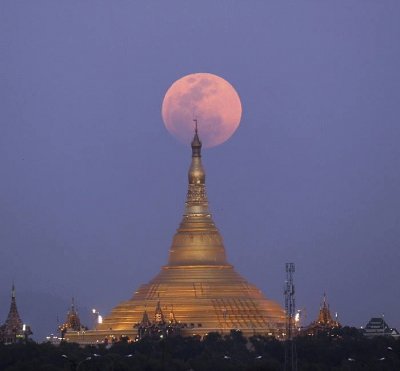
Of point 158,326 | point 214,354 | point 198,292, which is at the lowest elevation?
point 214,354

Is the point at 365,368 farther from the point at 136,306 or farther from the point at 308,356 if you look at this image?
the point at 136,306

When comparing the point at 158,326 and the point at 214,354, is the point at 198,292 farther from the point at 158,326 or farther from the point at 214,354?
the point at 214,354

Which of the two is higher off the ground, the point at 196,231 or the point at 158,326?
the point at 196,231

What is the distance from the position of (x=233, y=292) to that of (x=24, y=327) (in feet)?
62.9

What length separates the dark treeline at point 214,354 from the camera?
443ft

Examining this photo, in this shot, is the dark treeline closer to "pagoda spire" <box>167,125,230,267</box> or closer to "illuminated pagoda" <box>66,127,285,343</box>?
"illuminated pagoda" <box>66,127,285,343</box>

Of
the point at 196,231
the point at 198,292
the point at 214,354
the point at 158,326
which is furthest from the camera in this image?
the point at 196,231

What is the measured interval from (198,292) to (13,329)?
54.2 ft

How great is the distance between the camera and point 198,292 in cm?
16950

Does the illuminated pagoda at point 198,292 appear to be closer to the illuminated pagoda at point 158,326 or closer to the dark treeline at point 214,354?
the illuminated pagoda at point 158,326

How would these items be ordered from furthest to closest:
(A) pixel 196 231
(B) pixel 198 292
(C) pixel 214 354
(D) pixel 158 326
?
(A) pixel 196 231 → (B) pixel 198 292 → (D) pixel 158 326 → (C) pixel 214 354

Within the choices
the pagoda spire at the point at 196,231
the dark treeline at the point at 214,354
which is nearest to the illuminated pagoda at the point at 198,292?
the pagoda spire at the point at 196,231

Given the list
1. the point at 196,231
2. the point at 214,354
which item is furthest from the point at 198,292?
the point at 214,354

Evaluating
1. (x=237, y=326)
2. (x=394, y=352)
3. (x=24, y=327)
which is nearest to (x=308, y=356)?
(x=394, y=352)
